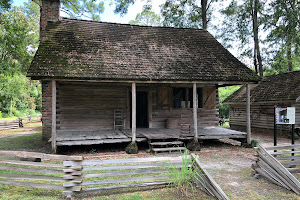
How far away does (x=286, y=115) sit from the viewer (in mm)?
6602

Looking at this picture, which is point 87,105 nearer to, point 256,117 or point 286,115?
point 286,115

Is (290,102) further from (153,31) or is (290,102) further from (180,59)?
(153,31)

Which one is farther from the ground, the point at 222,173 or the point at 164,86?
the point at 164,86

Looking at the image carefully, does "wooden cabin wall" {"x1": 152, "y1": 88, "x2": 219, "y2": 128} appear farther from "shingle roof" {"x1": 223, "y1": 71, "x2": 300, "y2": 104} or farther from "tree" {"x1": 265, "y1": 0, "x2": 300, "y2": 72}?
"tree" {"x1": 265, "y1": 0, "x2": 300, "y2": 72}

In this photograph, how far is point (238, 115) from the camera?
1938 cm

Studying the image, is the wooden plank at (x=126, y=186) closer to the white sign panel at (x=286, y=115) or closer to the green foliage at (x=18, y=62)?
the white sign panel at (x=286, y=115)

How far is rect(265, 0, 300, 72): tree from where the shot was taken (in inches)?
697

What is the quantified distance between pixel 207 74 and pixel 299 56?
54.1ft

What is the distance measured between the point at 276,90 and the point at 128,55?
38.2 ft

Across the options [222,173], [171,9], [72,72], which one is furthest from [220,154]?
[171,9]

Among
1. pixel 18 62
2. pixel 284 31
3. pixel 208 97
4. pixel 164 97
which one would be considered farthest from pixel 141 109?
pixel 284 31

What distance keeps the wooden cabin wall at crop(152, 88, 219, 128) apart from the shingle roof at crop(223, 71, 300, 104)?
5.03 meters

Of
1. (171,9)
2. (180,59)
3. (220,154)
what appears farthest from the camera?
(171,9)

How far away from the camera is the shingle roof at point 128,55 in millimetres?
8961
